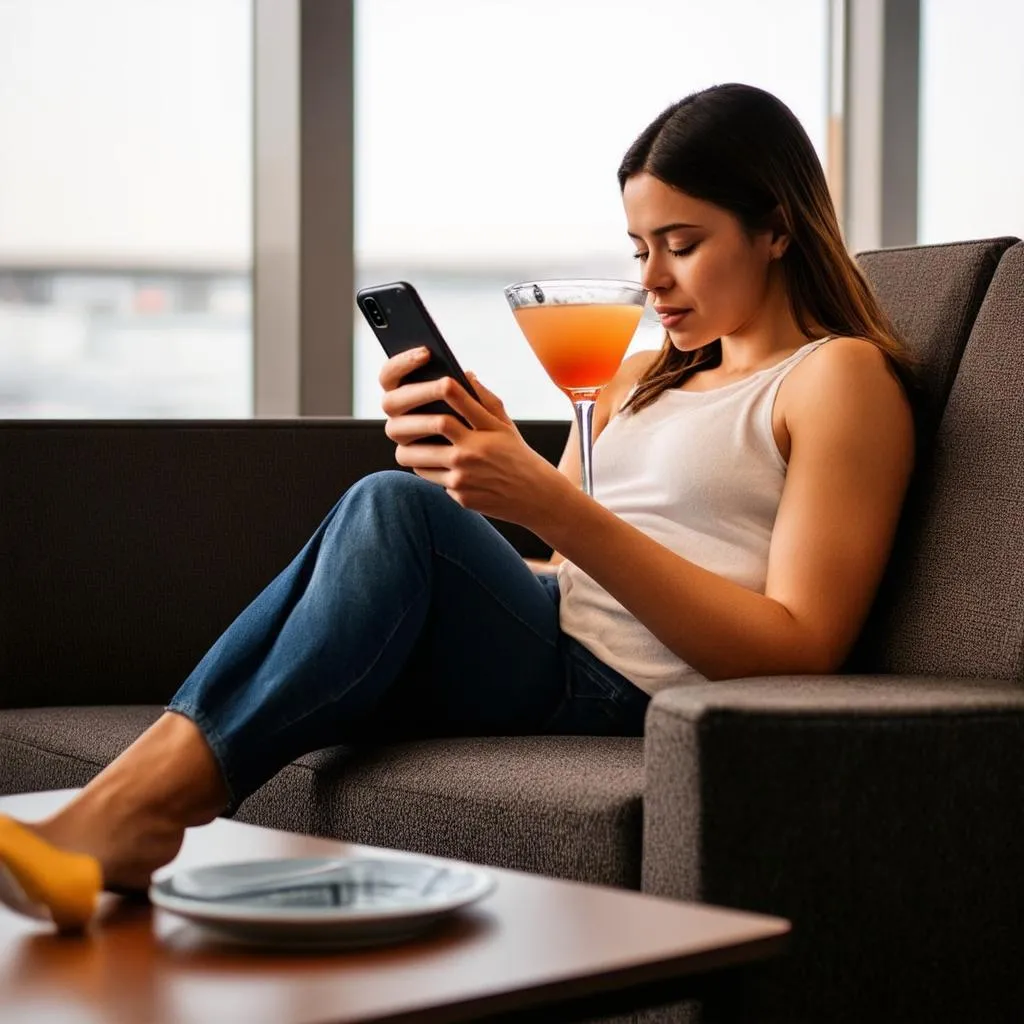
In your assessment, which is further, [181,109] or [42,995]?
[181,109]

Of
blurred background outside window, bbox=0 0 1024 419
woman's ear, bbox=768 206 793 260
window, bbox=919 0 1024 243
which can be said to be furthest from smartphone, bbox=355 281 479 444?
window, bbox=919 0 1024 243

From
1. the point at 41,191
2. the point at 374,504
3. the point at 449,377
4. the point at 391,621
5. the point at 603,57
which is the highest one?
the point at 603,57

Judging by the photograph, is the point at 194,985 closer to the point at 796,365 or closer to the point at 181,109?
the point at 796,365

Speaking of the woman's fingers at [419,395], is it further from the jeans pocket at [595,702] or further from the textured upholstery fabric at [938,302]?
the textured upholstery fabric at [938,302]

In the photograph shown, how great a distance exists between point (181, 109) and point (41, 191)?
0.31 m

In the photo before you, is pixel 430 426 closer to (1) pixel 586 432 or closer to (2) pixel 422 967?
(1) pixel 586 432

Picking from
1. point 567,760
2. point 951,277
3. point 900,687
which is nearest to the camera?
point 900,687

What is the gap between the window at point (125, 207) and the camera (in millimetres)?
3057

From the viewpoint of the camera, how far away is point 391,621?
1629 millimetres

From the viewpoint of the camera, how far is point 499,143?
338 cm

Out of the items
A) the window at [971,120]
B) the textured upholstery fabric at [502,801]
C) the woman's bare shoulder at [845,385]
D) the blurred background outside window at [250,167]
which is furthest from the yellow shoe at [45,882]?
the window at [971,120]

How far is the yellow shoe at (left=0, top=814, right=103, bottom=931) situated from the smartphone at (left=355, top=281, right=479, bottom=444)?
2.04ft

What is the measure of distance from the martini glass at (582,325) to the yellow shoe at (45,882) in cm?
77

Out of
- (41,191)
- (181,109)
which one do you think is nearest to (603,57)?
(181,109)
